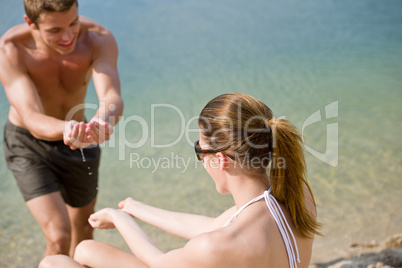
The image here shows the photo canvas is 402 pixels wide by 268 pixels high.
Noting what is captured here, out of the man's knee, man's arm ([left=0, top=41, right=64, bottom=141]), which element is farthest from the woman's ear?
the man's knee

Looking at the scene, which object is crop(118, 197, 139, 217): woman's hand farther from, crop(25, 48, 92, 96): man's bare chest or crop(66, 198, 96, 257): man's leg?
crop(25, 48, 92, 96): man's bare chest

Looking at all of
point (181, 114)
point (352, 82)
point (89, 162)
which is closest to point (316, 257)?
point (89, 162)

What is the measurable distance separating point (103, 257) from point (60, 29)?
161 centimetres

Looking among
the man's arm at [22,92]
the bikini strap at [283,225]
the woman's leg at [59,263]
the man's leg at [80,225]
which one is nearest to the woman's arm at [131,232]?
the woman's leg at [59,263]

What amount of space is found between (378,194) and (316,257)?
1.31 m

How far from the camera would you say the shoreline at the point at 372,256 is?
9.96 ft

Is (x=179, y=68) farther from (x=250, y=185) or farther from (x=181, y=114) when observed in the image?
(x=250, y=185)

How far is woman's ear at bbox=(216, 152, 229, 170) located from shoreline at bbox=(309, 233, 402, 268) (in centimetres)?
156

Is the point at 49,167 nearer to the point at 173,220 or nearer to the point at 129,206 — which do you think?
→ the point at 129,206

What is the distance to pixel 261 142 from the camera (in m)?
1.89

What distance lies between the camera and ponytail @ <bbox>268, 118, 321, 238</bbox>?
6.21ft

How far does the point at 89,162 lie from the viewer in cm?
346

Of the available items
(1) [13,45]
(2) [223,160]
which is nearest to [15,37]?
(1) [13,45]

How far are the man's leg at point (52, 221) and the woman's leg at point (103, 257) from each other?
685 millimetres
